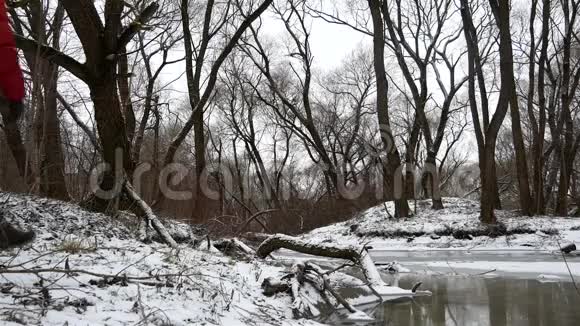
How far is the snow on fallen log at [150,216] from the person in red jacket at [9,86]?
225cm

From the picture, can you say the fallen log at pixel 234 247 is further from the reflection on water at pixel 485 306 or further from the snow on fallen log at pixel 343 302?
the snow on fallen log at pixel 343 302

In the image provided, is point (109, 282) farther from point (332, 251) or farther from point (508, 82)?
point (508, 82)

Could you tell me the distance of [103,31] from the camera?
24.0 feet

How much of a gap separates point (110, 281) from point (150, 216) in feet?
10.0

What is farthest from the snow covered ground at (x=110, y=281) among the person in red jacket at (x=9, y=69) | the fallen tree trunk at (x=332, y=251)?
the person in red jacket at (x=9, y=69)

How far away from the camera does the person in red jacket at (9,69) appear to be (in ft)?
11.3

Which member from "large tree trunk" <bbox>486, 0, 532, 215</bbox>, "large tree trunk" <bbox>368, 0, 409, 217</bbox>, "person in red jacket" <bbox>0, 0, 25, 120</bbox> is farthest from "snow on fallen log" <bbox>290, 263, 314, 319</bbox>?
"large tree trunk" <bbox>368, 0, 409, 217</bbox>

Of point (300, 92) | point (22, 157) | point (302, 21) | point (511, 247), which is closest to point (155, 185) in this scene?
point (22, 157)

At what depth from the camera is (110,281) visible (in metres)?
3.97

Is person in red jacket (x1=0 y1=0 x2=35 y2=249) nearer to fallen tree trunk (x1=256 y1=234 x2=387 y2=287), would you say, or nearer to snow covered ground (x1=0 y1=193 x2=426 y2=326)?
snow covered ground (x1=0 y1=193 x2=426 y2=326)

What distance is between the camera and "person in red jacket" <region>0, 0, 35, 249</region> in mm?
3473

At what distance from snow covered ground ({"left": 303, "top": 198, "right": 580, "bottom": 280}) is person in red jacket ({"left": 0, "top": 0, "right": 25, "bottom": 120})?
7771 mm

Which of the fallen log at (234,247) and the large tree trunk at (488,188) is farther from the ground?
→ the large tree trunk at (488,188)

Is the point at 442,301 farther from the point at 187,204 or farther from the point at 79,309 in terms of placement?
the point at 187,204
